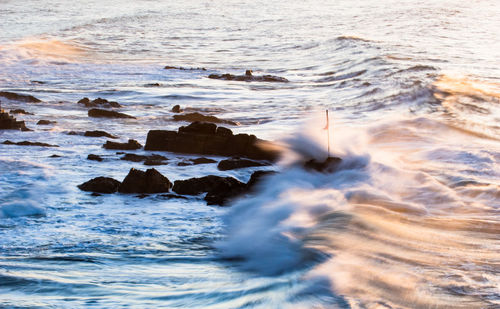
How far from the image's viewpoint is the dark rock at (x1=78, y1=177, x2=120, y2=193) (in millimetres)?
8430

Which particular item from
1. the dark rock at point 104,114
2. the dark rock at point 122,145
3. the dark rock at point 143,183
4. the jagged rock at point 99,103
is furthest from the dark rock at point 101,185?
the jagged rock at point 99,103

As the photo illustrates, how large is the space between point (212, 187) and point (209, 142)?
96.4 inches

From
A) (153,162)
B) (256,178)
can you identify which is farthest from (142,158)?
(256,178)

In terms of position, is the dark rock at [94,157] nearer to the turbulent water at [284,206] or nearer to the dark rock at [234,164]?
the turbulent water at [284,206]

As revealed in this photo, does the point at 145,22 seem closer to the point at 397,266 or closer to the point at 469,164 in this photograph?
the point at 469,164

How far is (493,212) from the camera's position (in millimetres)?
7855

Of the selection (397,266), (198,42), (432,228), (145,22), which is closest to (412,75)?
(432,228)

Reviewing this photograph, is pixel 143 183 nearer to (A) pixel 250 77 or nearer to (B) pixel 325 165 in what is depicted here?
(B) pixel 325 165

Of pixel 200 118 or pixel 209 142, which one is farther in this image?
pixel 200 118

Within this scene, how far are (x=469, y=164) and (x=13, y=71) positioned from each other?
2000 cm

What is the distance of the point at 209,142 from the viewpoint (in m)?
11.0

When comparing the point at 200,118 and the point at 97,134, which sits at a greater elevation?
the point at 97,134

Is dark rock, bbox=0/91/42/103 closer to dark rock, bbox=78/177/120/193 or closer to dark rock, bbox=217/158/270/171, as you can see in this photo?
dark rock, bbox=217/158/270/171

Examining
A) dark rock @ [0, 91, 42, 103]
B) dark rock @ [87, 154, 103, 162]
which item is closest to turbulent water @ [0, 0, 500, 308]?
dark rock @ [87, 154, 103, 162]
